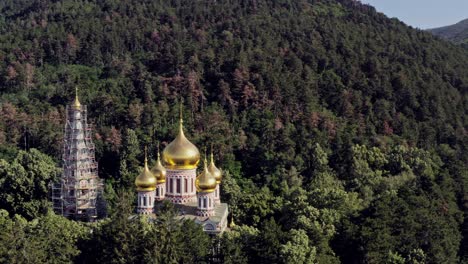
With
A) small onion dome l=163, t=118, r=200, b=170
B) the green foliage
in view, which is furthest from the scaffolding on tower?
small onion dome l=163, t=118, r=200, b=170

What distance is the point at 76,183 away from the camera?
4459 centimetres

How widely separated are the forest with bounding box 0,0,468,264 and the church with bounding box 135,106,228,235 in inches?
60.2

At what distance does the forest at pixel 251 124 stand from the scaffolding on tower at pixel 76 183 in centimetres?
123

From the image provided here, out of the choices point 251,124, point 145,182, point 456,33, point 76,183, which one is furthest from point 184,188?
point 456,33

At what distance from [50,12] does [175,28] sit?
739 inches

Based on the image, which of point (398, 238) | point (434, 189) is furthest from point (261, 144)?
point (398, 238)

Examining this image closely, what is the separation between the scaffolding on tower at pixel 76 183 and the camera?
44.5m

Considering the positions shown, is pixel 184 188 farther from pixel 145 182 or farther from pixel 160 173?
pixel 145 182

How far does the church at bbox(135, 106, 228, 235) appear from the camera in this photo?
37188mm

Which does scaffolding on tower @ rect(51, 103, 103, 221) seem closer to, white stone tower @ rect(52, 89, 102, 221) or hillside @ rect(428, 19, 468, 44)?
white stone tower @ rect(52, 89, 102, 221)

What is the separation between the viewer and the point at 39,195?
4594 centimetres

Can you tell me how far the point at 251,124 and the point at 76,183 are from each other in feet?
64.2

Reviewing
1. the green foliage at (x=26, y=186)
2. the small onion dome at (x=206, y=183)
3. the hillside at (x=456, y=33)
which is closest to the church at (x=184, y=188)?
the small onion dome at (x=206, y=183)

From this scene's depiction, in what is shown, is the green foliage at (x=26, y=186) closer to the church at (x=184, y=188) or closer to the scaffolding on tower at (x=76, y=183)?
the scaffolding on tower at (x=76, y=183)
